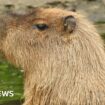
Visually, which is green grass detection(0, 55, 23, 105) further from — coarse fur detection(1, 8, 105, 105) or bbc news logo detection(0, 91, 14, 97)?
coarse fur detection(1, 8, 105, 105)

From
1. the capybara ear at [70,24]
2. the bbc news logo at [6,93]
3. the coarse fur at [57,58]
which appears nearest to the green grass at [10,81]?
the bbc news logo at [6,93]

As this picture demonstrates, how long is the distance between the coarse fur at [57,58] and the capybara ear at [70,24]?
0.09 feet

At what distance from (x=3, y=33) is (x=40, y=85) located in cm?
48

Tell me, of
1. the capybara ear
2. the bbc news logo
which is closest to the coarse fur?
the capybara ear

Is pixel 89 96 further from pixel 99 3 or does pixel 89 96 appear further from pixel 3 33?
pixel 99 3

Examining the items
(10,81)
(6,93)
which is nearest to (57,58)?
(6,93)

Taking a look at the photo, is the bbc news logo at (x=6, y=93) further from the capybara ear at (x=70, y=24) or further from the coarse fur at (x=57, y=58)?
the capybara ear at (x=70, y=24)

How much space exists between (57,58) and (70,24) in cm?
27

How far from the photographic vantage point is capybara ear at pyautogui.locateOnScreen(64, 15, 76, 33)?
18.8 ft

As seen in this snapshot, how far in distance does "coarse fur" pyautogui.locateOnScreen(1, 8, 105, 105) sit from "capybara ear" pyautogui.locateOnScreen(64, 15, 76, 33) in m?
0.03

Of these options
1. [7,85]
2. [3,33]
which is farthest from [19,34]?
[7,85]

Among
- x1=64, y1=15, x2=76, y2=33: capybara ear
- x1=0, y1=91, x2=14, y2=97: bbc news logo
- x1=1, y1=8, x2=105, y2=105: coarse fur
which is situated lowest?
x1=0, y1=91, x2=14, y2=97: bbc news logo

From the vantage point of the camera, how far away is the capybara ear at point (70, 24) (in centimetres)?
574

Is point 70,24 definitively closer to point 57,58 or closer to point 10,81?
point 57,58
